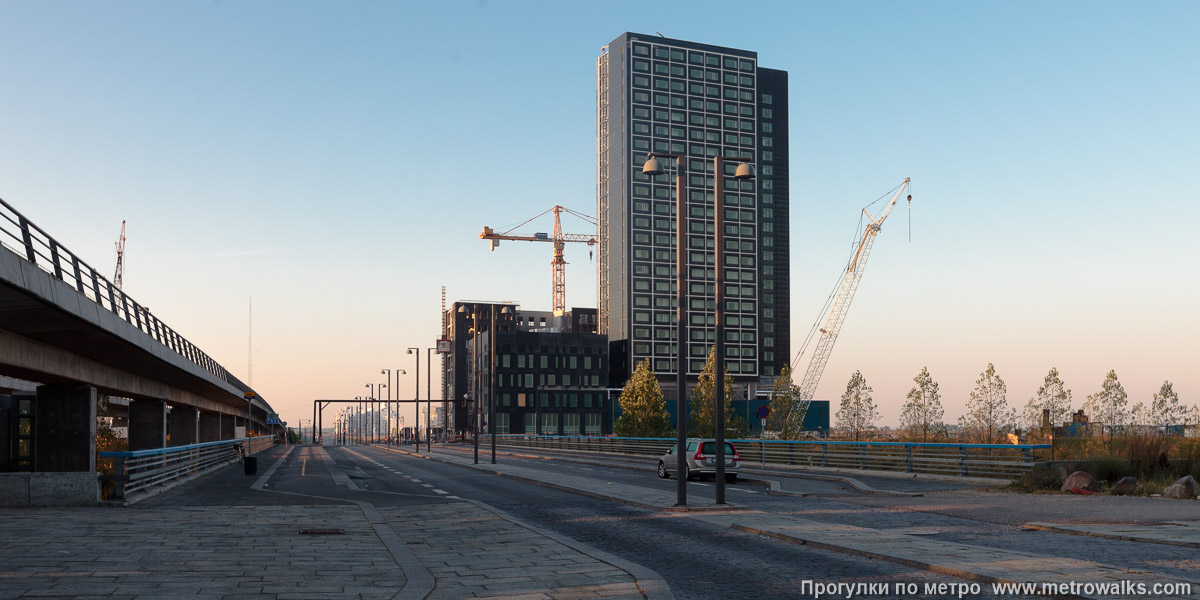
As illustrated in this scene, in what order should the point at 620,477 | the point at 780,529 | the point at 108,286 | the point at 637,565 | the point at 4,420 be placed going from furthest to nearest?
the point at 620,477 → the point at 4,420 → the point at 108,286 → the point at 780,529 → the point at 637,565

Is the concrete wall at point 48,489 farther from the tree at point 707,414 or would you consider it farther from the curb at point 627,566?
the tree at point 707,414

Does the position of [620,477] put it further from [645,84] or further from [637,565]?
[645,84]

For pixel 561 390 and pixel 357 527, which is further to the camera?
pixel 561 390

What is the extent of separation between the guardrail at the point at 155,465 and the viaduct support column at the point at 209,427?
62.7 ft

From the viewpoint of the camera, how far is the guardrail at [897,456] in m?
30.3

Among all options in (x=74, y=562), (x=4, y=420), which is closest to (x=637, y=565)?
(x=74, y=562)

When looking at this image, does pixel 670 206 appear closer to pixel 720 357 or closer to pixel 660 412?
pixel 660 412

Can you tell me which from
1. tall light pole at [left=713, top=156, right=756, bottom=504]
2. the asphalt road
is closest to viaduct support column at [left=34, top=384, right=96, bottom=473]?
the asphalt road

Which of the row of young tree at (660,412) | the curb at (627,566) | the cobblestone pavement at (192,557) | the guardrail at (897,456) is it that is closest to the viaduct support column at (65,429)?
the cobblestone pavement at (192,557)

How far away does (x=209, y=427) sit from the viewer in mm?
77125

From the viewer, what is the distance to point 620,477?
37.3m

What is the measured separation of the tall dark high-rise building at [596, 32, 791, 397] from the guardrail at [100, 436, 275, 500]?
127 metres

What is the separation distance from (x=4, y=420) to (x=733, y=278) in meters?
163

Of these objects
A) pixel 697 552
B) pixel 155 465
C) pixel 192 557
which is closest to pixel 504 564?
pixel 697 552
